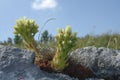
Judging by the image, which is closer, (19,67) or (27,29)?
(19,67)

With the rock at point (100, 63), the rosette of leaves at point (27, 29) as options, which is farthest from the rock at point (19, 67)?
the rock at point (100, 63)

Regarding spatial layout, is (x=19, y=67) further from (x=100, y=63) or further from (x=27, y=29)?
(x=100, y=63)

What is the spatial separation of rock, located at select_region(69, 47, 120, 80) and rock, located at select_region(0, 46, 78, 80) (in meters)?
0.78

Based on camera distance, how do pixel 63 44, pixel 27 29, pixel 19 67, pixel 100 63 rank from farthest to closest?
pixel 100 63 → pixel 27 29 → pixel 63 44 → pixel 19 67

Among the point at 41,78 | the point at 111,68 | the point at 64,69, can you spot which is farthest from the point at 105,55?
the point at 41,78

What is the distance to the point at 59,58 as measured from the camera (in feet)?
19.6

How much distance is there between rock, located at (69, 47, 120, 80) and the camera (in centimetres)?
653

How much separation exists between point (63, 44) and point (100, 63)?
93cm

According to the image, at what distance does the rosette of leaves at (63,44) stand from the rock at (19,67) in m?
0.22

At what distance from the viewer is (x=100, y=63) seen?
6.55 metres

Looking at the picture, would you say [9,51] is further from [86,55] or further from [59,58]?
[86,55]

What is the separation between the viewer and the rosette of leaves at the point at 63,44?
594 centimetres

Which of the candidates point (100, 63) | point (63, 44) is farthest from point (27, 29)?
point (100, 63)

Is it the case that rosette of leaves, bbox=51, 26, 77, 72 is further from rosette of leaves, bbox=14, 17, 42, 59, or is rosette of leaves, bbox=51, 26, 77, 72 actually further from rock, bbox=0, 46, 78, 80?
rosette of leaves, bbox=14, 17, 42, 59
